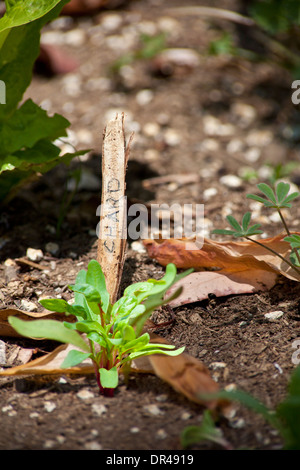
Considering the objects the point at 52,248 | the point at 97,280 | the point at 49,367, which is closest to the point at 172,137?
the point at 52,248

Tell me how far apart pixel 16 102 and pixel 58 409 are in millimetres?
1083

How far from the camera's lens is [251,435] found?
1.09 metres

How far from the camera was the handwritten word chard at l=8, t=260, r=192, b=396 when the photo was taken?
1.16 meters

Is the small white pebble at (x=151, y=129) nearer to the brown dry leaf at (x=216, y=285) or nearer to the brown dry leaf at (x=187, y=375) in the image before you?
the brown dry leaf at (x=216, y=285)

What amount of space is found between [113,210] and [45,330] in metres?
0.48

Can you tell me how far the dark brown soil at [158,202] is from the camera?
1.15 metres

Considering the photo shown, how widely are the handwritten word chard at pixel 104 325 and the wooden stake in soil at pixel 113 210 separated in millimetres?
112

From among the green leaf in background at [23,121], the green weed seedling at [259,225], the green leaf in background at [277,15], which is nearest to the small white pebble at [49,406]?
the green weed seedling at [259,225]

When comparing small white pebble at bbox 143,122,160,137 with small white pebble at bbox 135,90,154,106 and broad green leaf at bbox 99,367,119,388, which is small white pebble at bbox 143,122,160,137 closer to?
small white pebble at bbox 135,90,154,106

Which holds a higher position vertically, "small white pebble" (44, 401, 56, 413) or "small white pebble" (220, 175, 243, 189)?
"small white pebble" (44, 401, 56, 413)

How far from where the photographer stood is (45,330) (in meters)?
1.15

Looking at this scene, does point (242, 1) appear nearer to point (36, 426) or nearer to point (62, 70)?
point (62, 70)

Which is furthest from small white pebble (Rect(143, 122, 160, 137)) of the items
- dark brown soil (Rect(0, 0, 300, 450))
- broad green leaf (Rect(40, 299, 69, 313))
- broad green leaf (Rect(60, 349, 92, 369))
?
broad green leaf (Rect(60, 349, 92, 369))

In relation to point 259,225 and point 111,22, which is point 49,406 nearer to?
point 259,225
